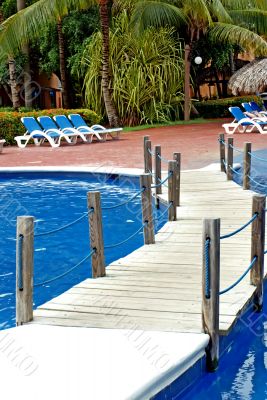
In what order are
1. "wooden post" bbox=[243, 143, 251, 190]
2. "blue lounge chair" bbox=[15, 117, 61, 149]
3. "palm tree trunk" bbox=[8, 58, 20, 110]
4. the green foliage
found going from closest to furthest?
"wooden post" bbox=[243, 143, 251, 190], "blue lounge chair" bbox=[15, 117, 61, 149], "palm tree trunk" bbox=[8, 58, 20, 110], the green foliage

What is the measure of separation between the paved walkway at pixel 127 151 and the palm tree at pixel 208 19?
188 inches

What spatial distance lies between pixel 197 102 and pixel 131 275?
2646 centimetres

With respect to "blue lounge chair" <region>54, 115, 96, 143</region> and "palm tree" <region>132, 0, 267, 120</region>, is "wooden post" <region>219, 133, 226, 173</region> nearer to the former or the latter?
"blue lounge chair" <region>54, 115, 96, 143</region>

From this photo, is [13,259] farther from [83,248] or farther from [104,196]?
[104,196]

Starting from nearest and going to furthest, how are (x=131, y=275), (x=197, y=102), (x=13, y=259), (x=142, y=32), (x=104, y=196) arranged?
1. (x=131, y=275)
2. (x=13, y=259)
3. (x=104, y=196)
4. (x=142, y=32)
5. (x=197, y=102)

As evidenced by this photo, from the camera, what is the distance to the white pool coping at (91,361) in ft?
12.4

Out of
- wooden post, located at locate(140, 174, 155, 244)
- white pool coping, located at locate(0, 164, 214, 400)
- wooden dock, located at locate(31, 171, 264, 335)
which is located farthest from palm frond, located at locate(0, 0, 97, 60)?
white pool coping, located at locate(0, 164, 214, 400)

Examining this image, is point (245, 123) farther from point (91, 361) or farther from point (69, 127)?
point (91, 361)

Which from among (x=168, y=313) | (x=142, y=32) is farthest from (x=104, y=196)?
(x=142, y=32)

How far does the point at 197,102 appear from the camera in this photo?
105 ft

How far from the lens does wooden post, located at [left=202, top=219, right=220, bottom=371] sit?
4770 millimetres

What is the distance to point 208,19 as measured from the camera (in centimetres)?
2492

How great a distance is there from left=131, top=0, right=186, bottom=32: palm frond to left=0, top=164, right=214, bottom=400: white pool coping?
2229 centimetres

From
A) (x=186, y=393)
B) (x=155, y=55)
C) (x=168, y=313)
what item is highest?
(x=155, y=55)
